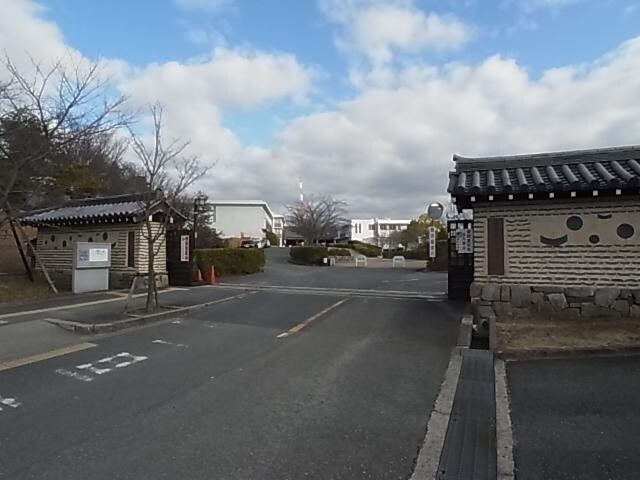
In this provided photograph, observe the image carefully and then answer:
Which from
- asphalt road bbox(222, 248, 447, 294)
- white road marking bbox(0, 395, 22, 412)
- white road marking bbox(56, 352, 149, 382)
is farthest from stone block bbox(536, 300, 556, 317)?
white road marking bbox(0, 395, 22, 412)

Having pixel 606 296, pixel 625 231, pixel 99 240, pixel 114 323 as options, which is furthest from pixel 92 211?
pixel 625 231

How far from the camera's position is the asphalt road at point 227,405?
3029 mm

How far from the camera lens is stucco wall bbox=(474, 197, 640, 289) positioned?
7.95m

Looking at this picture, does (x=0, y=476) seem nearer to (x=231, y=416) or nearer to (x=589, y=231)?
(x=231, y=416)

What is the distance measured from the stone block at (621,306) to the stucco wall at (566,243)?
31cm

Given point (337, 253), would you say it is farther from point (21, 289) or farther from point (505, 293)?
point (505, 293)

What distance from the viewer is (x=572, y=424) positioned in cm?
374

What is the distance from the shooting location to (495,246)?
8750 mm

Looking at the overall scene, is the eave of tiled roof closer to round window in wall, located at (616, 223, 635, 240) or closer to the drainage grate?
the drainage grate

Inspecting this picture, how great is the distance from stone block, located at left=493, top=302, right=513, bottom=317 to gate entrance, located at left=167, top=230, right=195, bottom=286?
1045cm

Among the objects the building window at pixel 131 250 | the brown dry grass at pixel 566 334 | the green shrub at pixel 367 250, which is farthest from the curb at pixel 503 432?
the green shrub at pixel 367 250

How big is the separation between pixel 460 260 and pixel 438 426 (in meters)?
8.16

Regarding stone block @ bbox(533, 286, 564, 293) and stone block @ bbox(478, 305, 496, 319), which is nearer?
stone block @ bbox(533, 286, 564, 293)

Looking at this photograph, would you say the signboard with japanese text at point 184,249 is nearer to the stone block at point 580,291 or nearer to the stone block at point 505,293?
the stone block at point 505,293
